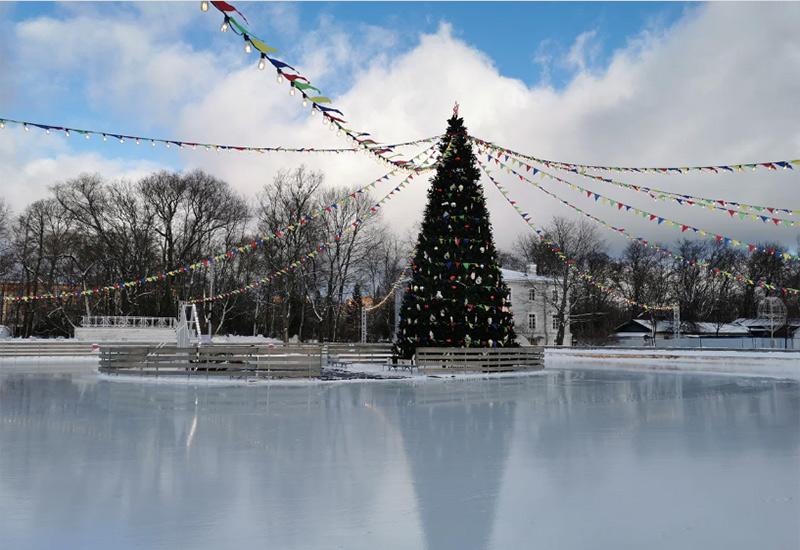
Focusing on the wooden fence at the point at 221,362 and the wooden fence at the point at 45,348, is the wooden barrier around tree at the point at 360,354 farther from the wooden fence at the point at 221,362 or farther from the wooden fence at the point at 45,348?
the wooden fence at the point at 45,348

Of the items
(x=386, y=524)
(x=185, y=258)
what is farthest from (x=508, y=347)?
(x=185, y=258)

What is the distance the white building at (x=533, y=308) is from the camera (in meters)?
53.8

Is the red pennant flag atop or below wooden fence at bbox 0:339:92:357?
atop

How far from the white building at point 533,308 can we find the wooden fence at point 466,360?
2992 centimetres

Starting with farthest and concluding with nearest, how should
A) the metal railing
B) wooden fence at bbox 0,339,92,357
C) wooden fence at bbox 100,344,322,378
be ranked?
the metal railing, wooden fence at bbox 0,339,92,357, wooden fence at bbox 100,344,322,378

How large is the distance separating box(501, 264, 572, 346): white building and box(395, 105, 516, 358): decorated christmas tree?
30.4m

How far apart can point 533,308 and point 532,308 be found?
0.38ft

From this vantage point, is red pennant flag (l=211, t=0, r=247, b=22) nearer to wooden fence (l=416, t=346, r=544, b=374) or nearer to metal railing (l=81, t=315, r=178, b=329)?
wooden fence (l=416, t=346, r=544, b=374)

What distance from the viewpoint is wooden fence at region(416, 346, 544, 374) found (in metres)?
22.6

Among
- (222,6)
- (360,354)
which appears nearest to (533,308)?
(360,354)

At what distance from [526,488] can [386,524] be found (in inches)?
69.2

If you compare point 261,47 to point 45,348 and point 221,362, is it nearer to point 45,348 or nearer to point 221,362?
point 221,362

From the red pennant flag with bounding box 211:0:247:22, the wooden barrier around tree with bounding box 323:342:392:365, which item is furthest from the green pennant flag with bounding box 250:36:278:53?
the wooden barrier around tree with bounding box 323:342:392:365

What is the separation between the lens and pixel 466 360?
2291cm
